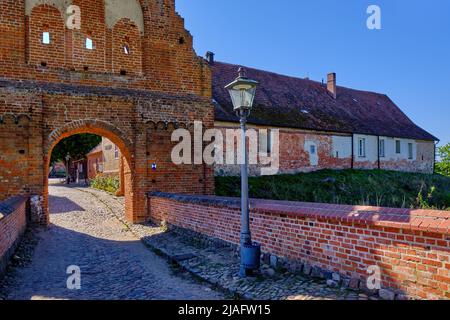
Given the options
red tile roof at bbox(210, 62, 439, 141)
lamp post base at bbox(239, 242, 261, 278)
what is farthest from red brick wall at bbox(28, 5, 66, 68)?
lamp post base at bbox(239, 242, 261, 278)

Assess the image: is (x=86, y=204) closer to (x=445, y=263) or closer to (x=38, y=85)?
(x=38, y=85)

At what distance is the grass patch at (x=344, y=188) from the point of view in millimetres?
17062

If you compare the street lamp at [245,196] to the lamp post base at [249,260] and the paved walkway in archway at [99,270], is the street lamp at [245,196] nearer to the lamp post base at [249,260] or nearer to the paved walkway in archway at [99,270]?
the lamp post base at [249,260]

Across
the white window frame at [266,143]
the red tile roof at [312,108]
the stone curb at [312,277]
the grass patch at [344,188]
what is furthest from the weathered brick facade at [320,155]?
the stone curb at [312,277]

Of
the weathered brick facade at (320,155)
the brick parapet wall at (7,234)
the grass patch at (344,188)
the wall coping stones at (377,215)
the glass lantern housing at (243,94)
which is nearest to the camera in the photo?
the wall coping stones at (377,215)

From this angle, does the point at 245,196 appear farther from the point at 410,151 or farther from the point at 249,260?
the point at 410,151

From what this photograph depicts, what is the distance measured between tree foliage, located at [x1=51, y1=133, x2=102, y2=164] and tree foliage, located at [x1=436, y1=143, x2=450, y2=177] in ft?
155

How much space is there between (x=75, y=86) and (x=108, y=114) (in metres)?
1.36

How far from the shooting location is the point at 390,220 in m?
4.27

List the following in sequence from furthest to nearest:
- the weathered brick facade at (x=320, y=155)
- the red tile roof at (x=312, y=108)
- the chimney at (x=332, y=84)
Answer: the chimney at (x=332, y=84)
the red tile roof at (x=312, y=108)
the weathered brick facade at (x=320, y=155)

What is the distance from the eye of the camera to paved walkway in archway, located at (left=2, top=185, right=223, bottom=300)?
5.54 meters

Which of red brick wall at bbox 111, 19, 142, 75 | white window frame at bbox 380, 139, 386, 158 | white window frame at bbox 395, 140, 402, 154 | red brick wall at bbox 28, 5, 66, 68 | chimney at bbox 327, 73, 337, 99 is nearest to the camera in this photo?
red brick wall at bbox 28, 5, 66, 68

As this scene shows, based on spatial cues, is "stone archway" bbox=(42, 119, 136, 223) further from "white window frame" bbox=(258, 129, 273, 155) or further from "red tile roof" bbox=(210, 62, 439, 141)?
"white window frame" bbox=(258, 129, 273, 155)

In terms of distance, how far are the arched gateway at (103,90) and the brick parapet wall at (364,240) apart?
238 inches
